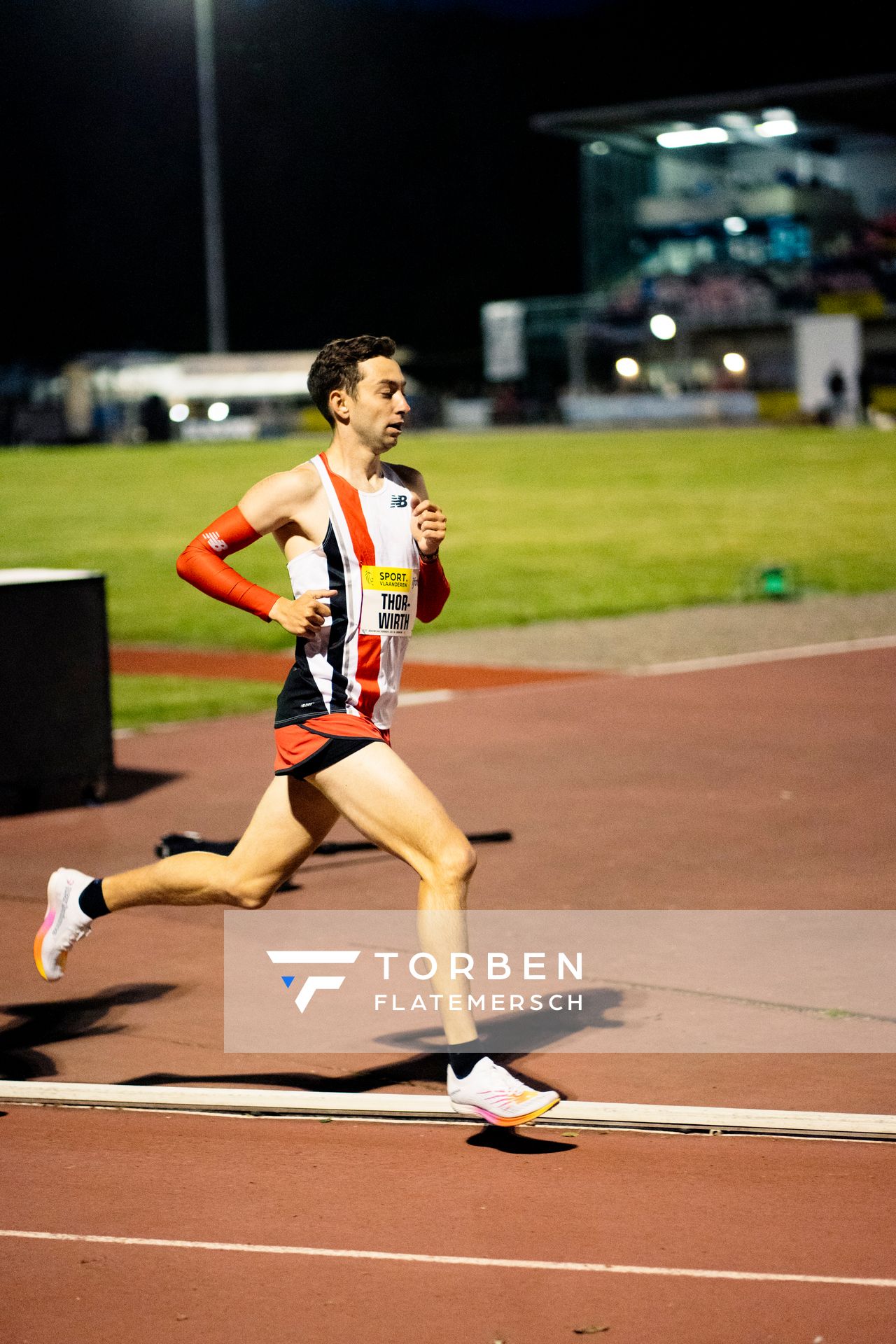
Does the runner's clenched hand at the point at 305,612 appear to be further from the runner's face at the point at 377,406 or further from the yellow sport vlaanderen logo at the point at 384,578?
the runner's face at the point at 377,406

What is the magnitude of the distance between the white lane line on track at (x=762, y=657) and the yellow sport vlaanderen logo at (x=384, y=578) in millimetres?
8785

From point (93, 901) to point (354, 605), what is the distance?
1287mm

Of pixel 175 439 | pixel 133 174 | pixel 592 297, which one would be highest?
pixel 133 174

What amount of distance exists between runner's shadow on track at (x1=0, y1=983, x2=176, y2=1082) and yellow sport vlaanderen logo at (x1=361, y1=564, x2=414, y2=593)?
1743 mm

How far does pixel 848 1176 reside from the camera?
14.5ft

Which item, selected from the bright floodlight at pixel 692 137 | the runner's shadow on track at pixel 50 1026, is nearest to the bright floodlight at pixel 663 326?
the bright floodlight at pixel 692 137

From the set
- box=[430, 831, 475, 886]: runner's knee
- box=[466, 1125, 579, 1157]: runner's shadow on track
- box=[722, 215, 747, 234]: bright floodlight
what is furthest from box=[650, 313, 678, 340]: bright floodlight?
box=[466, 1125, 579, 1157]: runner's shadow on track

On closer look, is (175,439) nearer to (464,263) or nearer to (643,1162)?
(464,263)

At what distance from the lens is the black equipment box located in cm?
918

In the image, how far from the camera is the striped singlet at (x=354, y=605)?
5016 millimetres

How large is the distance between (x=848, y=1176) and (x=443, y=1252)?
1047 mm

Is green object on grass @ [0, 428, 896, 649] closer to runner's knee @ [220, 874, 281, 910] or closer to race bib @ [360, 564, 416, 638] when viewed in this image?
runner's knee @ [220, 874, 281, 910]

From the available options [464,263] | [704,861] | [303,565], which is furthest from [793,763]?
[464,263]

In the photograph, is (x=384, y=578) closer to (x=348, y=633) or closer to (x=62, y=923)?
(x=348, y=633)
